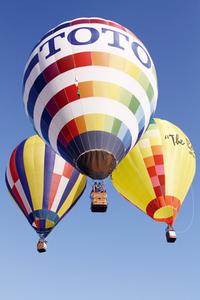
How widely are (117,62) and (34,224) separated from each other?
24.8 feet

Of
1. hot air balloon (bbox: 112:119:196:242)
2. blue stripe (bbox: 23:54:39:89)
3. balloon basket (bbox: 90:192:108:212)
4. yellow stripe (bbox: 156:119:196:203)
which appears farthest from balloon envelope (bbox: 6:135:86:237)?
balloon basket (bbox: 90:192:108:212)

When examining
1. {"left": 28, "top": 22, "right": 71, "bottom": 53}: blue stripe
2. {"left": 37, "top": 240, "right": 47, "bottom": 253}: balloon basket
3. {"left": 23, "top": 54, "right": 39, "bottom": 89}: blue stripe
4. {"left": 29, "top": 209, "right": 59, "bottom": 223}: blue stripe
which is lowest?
{"left": 37, "top": 240, "right": 47, "bottom": 253}: balloon basket

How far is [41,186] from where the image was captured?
1977 cm

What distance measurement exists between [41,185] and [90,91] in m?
6.78

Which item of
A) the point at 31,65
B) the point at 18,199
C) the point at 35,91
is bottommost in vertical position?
the point at 18,199

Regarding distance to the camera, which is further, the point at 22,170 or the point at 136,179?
the point at 22,170

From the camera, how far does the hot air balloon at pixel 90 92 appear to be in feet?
45.0

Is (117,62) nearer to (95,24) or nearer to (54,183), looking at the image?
(95,24)

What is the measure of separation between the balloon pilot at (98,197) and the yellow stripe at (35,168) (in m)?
5.77

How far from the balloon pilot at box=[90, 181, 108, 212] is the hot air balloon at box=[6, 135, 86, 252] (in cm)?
573

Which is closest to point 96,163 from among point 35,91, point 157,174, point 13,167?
point 35,91

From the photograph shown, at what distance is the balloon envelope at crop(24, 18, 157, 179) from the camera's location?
13703 millimetres

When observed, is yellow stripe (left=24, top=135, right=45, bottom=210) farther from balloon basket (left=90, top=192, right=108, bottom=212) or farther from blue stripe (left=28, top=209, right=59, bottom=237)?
balloon basket (left=90, top=192, right=108, bottom=212)

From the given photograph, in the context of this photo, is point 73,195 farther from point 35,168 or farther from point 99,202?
point 99,202
